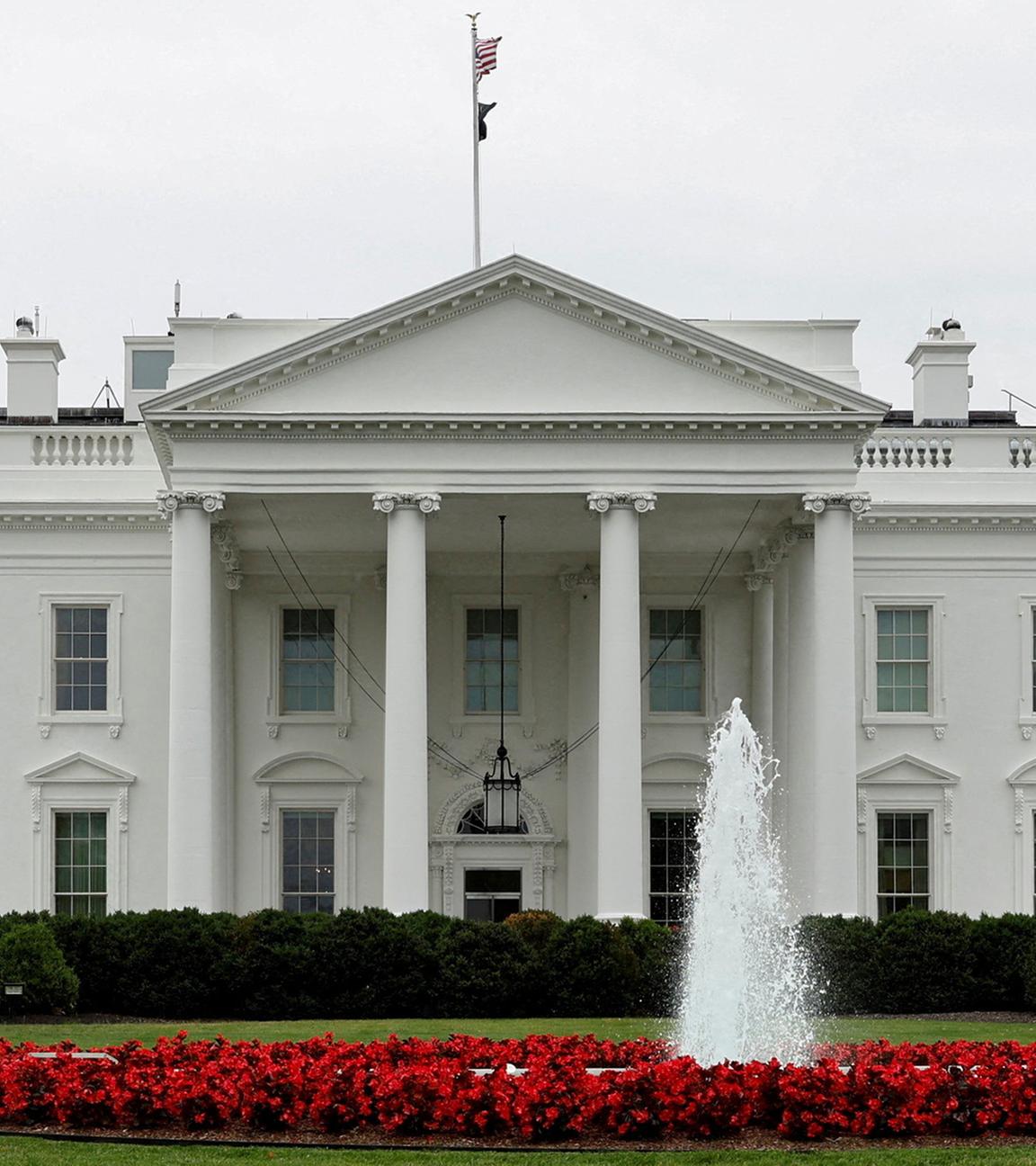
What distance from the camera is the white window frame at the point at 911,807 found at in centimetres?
3962

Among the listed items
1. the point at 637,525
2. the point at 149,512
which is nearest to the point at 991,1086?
the point at 637,525

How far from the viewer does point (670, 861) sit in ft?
132

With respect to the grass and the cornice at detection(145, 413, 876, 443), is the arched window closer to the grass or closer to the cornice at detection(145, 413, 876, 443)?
the cornice at detection(145, 413, 876, 443)

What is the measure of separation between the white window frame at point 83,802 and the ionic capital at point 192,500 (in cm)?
692

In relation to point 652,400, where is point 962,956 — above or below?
below

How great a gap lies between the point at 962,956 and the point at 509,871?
1094cm

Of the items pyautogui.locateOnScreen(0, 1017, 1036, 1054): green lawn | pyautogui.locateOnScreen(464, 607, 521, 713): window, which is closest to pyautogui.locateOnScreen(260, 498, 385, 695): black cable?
pyautogui.locateOnScreen(464, 607, 521, 713): window

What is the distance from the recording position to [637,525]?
35469 mm

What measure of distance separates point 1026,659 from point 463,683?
1086 centimetres

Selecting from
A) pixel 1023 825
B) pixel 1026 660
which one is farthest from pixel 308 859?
pixel 1026 660

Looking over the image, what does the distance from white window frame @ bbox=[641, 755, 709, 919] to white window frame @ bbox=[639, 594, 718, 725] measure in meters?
0.70

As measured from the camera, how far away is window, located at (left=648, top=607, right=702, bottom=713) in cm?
4084

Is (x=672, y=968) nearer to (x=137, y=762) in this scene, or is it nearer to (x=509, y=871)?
(x=509, y=871)

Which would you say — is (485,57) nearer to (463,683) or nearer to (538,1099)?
(463,683)
